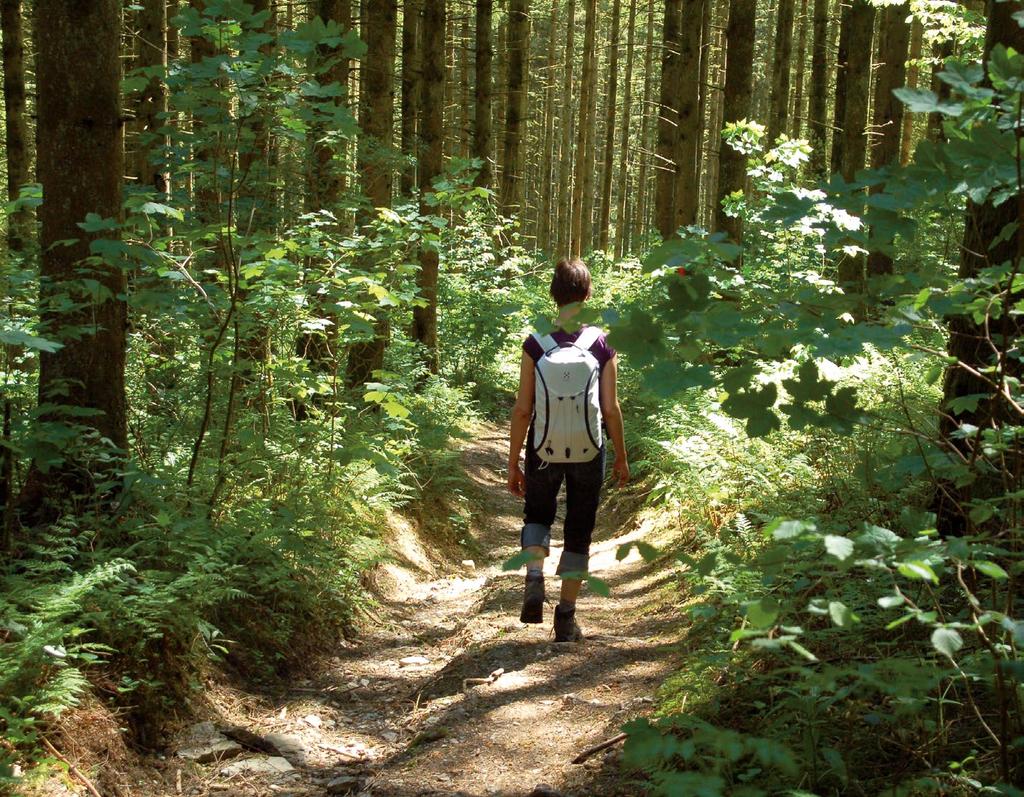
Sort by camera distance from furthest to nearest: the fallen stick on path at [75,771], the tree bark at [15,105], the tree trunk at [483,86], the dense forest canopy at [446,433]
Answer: the tree trunk at [483,86], the tree bark at [15,105], the fallen stick on path at [75,771], the dense forest canopy at [446,433]

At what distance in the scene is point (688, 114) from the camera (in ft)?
42.8

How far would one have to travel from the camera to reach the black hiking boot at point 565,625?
5.09 meters

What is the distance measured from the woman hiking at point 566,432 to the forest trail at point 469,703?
1.56 feet

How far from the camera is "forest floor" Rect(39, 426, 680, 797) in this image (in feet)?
12.2

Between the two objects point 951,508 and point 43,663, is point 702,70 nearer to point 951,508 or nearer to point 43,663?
point 951,508

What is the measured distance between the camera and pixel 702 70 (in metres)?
19.7

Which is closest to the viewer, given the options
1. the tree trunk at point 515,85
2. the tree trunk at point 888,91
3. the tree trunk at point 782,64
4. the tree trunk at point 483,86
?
the tree trunk at point 888,91

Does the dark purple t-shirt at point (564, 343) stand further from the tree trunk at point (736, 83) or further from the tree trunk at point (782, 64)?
the tree trunk at point (782, 64)

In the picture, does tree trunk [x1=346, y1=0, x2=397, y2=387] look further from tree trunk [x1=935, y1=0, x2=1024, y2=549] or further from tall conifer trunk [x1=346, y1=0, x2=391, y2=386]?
tree trunk [x1=935, y1=0, x2=1024, y2=549]

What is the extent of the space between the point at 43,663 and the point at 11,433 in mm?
1559

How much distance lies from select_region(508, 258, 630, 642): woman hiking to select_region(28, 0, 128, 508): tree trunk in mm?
2397

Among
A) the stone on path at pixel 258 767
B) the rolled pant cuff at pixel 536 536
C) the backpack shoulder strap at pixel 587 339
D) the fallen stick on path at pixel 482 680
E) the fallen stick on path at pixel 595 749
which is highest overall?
the backpack shoulder strap at pixel 587 339

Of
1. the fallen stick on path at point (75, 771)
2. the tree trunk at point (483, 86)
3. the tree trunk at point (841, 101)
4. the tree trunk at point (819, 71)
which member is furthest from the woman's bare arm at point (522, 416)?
the tree trunk at point (819, 71)

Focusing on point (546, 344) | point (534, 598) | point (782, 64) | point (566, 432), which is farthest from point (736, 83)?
point (782, 64)
